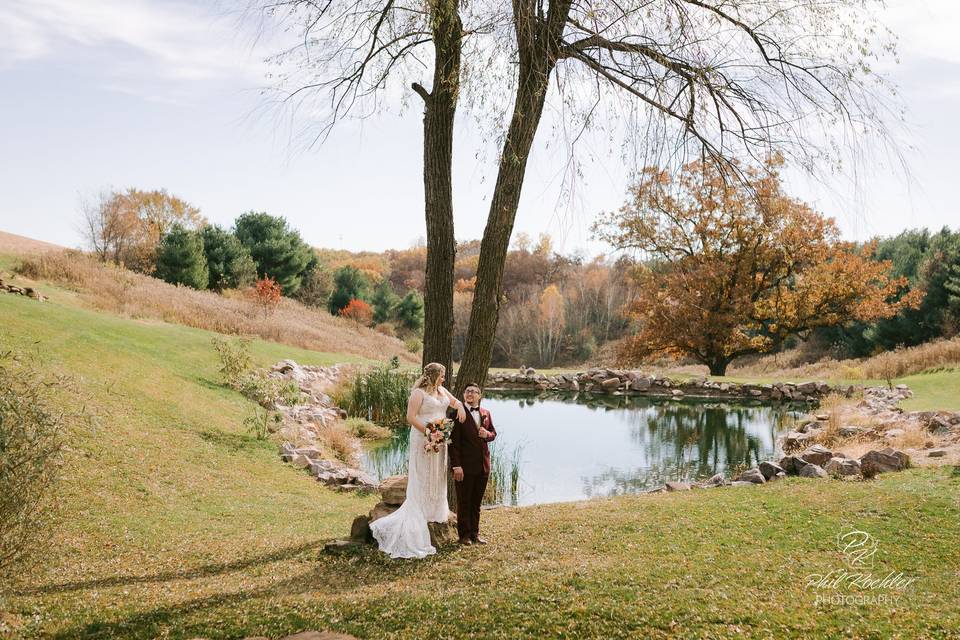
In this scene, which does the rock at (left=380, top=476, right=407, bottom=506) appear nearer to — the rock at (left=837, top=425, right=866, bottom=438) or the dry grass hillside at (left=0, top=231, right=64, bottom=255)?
the rock at (left=837, top=425, right=866, bottom=438)

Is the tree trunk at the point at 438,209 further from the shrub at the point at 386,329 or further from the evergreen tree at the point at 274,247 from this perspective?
the evergreen tree at the point at 274,247

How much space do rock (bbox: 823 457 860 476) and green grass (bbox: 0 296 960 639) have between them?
44 cm

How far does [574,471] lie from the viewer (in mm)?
11898

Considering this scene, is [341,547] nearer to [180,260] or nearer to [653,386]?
[653,386]

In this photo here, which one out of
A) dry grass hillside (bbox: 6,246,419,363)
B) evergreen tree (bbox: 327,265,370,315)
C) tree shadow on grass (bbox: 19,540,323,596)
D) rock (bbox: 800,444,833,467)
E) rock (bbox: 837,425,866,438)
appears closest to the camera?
tree shadow on grass (bbox: 19,540,323,596)

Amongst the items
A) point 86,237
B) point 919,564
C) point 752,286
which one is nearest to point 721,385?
point 752,286

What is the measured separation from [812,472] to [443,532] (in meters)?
5.42

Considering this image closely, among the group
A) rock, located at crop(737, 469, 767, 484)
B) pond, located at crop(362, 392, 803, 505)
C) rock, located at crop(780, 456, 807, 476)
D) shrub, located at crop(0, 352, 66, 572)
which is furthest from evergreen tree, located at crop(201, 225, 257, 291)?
shrub, located at crop(0, 352, 66, 572)

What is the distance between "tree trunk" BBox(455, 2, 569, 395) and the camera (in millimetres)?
6023

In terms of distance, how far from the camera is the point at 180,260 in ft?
99.0

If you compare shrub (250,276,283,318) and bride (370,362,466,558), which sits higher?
shrub (250,276,283,318)

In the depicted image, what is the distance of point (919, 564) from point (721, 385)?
1703 centimetres

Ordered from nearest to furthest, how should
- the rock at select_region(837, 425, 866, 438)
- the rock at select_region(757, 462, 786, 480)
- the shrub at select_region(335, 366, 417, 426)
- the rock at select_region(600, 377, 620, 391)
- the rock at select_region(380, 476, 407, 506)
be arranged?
the rock at select_region(380, 476, 407, 506)
the rock at select_region(757, 462, 786, 480)
the rock at select_region(837, 425, 866, 438)
the shrub at select_region(335, 366, 417, 426)
the rock at select_region(600, 377, 620, 391)

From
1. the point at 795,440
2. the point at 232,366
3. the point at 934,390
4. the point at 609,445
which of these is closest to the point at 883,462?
the point at 795,440
